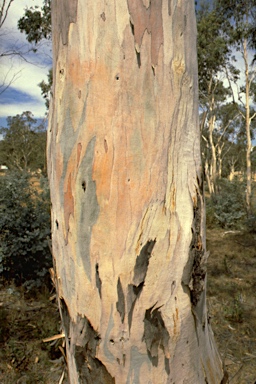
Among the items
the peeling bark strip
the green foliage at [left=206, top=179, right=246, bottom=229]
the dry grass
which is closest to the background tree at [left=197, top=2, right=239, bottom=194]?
the green foliage at [left=206, top=179, right=246, bottom=229]

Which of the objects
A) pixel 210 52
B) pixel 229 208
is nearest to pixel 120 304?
pixel 229 208

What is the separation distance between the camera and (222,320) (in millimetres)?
3182

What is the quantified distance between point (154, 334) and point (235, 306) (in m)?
2.86

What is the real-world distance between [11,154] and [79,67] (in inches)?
1139

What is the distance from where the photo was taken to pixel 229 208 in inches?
337

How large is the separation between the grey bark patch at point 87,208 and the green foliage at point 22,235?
277 centimetres

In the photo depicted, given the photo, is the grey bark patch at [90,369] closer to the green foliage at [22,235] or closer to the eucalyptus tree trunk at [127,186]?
the eucalyptus tree trunk at [127,186]

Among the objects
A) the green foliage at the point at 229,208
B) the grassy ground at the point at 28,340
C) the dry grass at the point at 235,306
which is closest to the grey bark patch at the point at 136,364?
the dry grass at the point at 235,306

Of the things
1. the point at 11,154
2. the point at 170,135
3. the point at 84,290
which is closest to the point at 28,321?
the point at 84,290

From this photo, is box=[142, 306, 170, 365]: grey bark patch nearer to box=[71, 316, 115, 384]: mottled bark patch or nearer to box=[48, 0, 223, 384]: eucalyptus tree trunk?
box=[48, 0, 223, 384]: eucalyptus tree trunk

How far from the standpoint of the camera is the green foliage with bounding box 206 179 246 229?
8258 mm

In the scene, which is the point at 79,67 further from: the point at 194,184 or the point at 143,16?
the point at 194,184

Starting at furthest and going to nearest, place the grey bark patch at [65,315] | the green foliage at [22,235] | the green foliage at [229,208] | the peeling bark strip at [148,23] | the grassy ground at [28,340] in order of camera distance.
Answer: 1. the green foliage at [229,208]
2. the green foliage at [22,235]
3. the grassy ground at [28,340]
4. the grey bark patch at [65,315]
5. the peeling bark strip at [148,23]

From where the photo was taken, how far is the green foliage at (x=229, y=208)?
826cm
